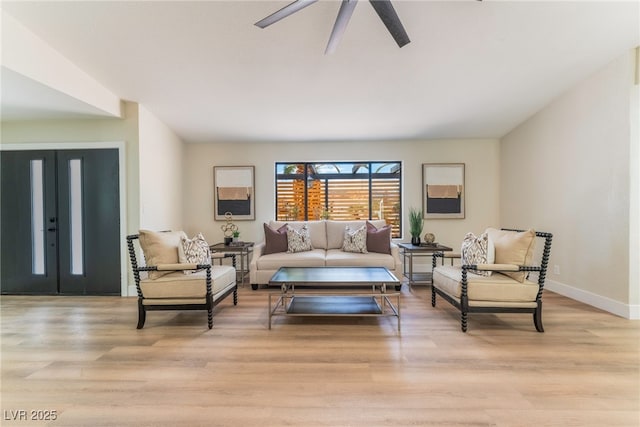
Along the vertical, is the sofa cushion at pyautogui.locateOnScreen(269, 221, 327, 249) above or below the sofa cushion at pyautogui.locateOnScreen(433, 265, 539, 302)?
above

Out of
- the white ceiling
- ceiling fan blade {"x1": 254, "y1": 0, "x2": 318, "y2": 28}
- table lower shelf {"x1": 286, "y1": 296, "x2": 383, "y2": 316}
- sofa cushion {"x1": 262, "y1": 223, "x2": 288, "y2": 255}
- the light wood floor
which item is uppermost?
the white ceiling

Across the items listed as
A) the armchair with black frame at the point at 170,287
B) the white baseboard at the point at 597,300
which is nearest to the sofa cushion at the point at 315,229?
the armchair with black frame at the point at 170,287

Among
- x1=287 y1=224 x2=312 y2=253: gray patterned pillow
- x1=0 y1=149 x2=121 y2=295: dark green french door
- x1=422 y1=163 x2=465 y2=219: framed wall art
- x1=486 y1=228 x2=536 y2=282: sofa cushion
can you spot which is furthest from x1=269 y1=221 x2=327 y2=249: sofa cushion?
x1=486 y1=228 x2=536 y2=282: sofa cushion

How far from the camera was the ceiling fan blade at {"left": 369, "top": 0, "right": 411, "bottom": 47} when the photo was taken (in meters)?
1.82

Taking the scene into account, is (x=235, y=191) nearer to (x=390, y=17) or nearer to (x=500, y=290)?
(x=390, y=17)

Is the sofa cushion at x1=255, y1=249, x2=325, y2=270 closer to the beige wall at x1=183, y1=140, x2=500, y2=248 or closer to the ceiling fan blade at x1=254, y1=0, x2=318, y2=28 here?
the beige wall at x1=183, y1=140, x2=500, y2=248

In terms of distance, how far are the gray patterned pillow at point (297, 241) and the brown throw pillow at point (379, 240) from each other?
0.97 meters

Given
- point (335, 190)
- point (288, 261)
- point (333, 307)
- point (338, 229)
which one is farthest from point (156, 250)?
point (335, 190)

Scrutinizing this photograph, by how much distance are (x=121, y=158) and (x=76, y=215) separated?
1.04 meters

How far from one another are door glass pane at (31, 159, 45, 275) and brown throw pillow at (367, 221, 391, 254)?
4.66m

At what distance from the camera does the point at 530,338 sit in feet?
8.11

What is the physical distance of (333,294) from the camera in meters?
2.64

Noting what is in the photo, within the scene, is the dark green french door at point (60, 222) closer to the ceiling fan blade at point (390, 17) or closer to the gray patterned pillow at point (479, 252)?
the ceiling fan blade at point (390, 17)

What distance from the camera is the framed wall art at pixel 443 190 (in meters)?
5.10
